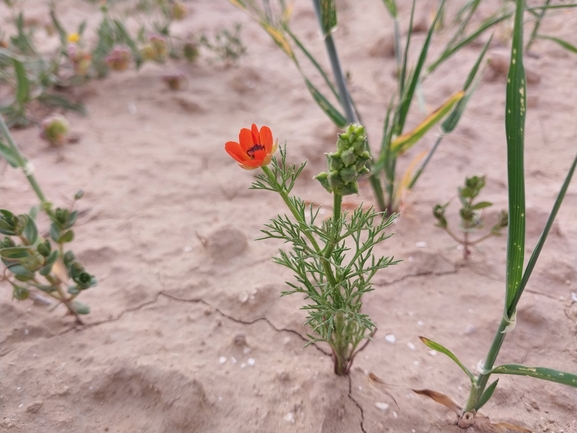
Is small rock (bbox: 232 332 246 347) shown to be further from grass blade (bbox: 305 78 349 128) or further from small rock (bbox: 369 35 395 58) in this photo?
small rock (bbox: 369 35 395 58)

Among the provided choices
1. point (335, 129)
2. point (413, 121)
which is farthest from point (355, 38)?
point (335, 129)

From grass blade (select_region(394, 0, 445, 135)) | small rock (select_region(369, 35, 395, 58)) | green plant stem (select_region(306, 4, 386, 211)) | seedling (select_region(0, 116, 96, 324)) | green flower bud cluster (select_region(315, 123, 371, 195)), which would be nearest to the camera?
green flower bud cluster (select_region(315, 123, 371, 195))

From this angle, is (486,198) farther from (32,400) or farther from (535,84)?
(32,400)

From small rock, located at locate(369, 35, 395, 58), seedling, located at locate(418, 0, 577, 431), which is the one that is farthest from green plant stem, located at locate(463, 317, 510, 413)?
small rock, located at locate(369, 35, 395, 58)

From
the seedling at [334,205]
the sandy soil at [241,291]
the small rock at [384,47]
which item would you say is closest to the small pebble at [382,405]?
the sandy soil at [241,291]

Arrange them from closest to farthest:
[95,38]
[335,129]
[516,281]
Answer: [516,281] → [335,129] → [95,38]
